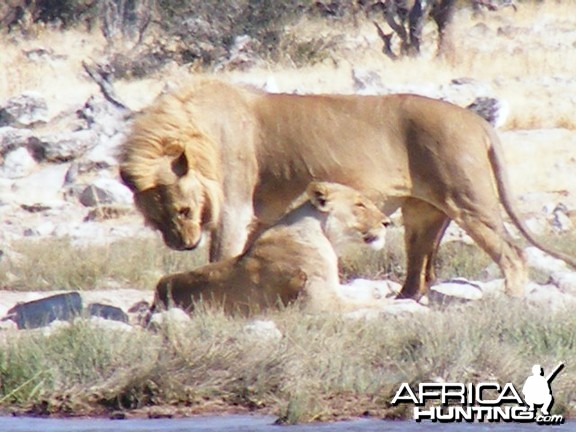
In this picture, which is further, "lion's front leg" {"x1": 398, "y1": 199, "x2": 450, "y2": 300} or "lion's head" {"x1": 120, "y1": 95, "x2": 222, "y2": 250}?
"lion's front leg" {"x1": 398, "y1": 199, "x2": 450, "y2": 300}

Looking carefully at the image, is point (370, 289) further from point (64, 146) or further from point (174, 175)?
point (64, 146)

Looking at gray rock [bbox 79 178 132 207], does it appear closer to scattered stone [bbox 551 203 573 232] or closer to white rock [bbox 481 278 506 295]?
scattered stone [bbox 551 203 573 232]

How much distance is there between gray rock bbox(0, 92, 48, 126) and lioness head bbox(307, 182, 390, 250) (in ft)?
29.0

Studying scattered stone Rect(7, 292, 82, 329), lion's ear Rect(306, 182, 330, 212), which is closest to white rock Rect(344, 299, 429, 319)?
lion's ear Rect(306, 182, 330, 212)

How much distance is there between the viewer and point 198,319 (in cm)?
855

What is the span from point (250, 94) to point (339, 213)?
1308 millimetres

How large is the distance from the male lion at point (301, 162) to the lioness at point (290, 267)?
1.90 feet

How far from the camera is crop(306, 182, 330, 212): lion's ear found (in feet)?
31.9

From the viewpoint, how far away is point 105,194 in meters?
15.2

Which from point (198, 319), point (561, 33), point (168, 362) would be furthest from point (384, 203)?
point (561, 33)

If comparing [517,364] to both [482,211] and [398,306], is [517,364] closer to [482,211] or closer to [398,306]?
[398,306]

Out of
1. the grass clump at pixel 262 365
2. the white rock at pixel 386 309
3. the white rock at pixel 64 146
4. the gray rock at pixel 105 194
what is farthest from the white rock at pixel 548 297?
the white rock at pixel 64 146

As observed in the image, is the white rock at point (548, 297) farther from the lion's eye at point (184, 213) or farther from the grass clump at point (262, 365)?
the lion's eye at point (184, 213)

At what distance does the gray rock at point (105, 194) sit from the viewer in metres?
15.1
